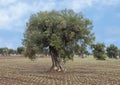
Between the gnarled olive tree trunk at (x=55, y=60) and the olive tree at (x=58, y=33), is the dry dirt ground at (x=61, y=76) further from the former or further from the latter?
the olive tree at (x=58, y=33)

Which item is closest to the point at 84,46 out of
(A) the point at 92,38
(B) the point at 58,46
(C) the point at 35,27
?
(A) the point at 92,38

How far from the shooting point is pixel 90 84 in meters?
23.8

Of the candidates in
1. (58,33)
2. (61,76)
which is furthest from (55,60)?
(61,76)

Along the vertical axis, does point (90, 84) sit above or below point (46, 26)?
below

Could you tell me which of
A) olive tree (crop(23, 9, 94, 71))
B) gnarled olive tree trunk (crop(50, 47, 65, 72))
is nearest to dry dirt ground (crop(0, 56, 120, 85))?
gnarled olive tree trunk (crop(50, 47, 65, 72))

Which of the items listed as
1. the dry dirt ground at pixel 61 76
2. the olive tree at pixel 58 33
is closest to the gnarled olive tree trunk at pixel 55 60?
the olive tree at pixel 58 33

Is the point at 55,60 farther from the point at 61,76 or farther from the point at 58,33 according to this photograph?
the point at 61,76

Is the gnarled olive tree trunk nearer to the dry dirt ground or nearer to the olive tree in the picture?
the olive tree

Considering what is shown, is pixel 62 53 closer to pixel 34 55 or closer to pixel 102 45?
pixel 34 55

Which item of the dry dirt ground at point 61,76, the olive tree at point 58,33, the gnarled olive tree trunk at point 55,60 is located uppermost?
the olive tree at point 58,33

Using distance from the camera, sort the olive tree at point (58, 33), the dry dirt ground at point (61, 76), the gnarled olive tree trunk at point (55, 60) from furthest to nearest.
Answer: the gnarled olive tree trunk at point (55, 60) < the olive tree at point (58, 33) < the dry dirt ground at point (61, 76)

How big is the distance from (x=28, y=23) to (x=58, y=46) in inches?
235

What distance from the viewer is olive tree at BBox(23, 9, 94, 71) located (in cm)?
4053

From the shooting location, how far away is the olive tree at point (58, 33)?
4053 centimetres
